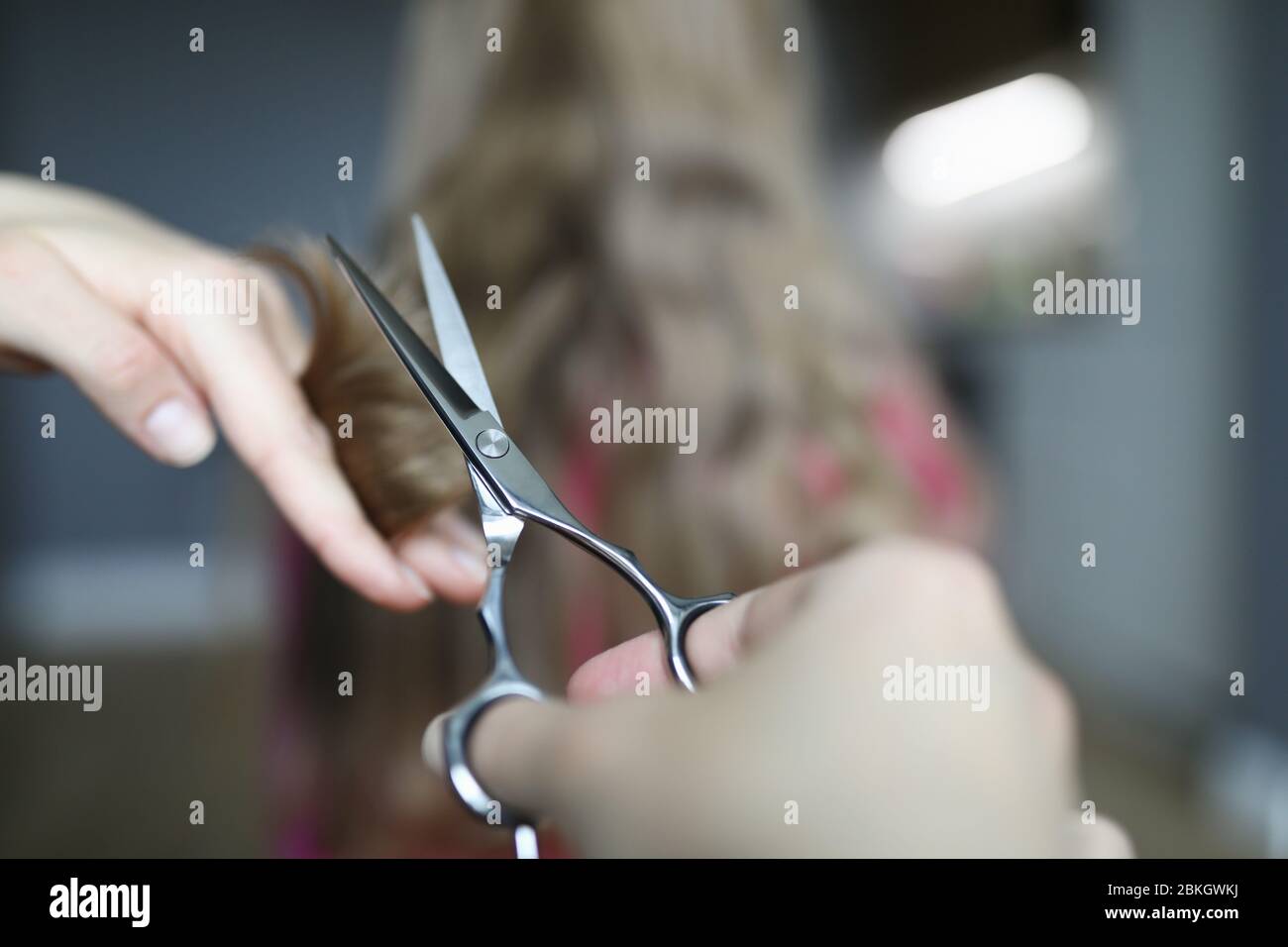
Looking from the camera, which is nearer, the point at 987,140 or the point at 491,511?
the point at 491,511

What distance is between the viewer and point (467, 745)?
303 millimetres

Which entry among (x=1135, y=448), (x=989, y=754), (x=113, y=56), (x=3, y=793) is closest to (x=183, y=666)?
(x=3, y=793)

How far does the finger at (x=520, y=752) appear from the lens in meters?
0.29

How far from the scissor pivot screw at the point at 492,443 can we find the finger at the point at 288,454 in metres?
0.10

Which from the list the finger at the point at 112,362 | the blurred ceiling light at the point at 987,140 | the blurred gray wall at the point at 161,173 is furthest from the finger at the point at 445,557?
the blurred ceiling light at the point at 987,140

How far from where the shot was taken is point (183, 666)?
1.91m

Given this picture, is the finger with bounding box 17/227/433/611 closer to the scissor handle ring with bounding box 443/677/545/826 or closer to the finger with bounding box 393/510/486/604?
the finger with bounding box 393/510/486/604

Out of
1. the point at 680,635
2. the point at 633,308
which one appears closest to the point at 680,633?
the point at 680,635

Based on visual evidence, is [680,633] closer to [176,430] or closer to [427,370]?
[427,370]

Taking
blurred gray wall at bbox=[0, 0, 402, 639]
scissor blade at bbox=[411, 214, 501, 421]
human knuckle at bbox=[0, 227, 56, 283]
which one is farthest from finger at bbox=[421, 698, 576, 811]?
blurred gray wall at bbox=[0, 0, 402, 639]

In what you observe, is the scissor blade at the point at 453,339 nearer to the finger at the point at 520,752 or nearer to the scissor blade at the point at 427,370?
the scissor blade at the point at 427,370

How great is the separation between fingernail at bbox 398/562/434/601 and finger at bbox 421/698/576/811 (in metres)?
0.12

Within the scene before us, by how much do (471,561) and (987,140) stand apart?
1.17m
